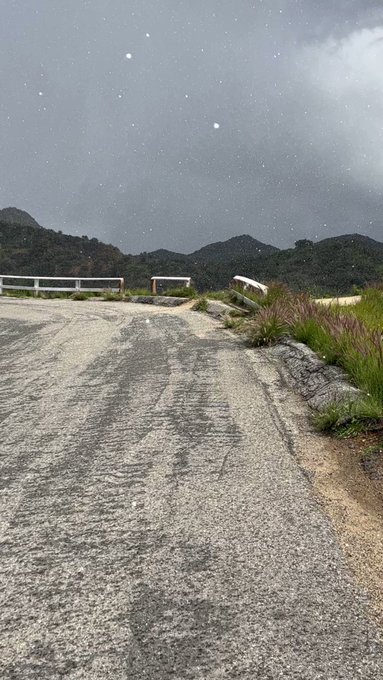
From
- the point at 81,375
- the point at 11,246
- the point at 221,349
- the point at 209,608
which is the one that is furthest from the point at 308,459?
the point at 11,246

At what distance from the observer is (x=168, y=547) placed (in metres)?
2.66

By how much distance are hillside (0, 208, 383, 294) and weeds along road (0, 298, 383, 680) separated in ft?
183

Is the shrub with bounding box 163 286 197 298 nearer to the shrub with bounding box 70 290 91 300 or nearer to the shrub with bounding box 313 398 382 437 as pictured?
the shrub with bounding box 70 290 91 300

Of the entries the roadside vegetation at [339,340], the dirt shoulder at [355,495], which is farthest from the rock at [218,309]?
the dirt shoulder at [355,495]

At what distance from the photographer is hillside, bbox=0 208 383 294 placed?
73.2m

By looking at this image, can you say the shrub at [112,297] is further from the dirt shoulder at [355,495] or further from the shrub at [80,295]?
the dirt shoulder at [355,495]

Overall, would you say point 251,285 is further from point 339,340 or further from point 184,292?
point 339,340

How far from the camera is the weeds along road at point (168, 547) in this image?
6.44 ft

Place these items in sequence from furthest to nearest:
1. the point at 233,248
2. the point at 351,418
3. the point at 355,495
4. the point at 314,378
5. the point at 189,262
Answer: the point at 233,248, the point at 189,262, the point at 314,378, the point at 351,418, the point at 355,495

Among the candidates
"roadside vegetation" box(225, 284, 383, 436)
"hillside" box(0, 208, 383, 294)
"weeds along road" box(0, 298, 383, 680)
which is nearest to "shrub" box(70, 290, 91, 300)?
"roadside vegetation" box(225, 284, 383, 436)

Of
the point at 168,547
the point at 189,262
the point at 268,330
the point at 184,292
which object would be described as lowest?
the point at 168,547

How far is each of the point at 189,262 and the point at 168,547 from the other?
89.0 meters

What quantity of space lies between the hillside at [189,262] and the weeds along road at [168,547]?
55865 mm

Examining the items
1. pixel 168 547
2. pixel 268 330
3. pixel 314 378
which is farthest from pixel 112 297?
pixel 168 547
